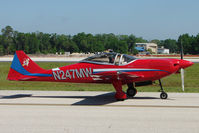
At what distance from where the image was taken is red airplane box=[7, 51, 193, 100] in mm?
11898

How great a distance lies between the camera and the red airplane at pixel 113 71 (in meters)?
11.9

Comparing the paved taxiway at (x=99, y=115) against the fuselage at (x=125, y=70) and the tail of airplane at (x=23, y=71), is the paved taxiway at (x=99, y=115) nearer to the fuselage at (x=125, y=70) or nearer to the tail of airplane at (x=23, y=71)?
the fuselage at (x=125, y=70)

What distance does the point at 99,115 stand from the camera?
30.0ft

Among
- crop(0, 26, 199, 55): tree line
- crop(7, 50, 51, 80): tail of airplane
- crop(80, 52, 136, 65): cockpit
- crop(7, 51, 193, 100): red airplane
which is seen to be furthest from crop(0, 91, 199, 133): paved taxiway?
crop(0, 26, 199, 55): tree line

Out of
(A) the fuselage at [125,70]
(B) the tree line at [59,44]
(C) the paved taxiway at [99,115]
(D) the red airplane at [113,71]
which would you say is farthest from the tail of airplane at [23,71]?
(B) the tree line at [59,44]

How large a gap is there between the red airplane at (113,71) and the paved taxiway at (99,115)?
0.85 meters

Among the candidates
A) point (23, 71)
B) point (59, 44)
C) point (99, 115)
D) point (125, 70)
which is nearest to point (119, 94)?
point (125, 70)

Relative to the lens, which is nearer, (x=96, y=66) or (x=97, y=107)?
(x=97, y=107)

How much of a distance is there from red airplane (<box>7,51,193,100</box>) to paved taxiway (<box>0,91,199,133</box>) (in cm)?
85

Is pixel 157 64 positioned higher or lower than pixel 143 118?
higher

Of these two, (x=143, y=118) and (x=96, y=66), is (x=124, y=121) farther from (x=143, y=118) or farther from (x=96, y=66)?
(x=96, y=66)

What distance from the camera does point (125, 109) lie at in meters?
10.1

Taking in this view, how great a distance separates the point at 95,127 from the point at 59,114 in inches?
80.0

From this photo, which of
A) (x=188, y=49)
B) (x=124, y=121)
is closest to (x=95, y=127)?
(x=124, y=121)
